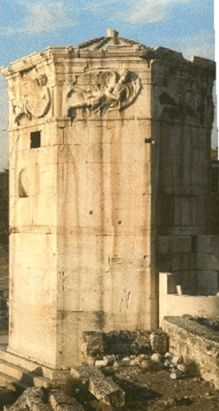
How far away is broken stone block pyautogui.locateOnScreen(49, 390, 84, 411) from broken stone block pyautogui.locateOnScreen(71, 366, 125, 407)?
1.20 feet

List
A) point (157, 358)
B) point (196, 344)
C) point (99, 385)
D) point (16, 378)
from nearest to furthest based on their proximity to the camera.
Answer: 1. point (99, 385)
2. point (196, 344)
3. point (157, 358)
4. point (16, 378)

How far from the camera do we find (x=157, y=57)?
1458 centimetres

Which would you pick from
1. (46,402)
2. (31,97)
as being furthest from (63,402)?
(31,97)

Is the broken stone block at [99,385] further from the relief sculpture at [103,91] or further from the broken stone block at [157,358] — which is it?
the relief sculpture at [103,91]

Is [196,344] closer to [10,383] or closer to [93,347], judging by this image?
[93,347]

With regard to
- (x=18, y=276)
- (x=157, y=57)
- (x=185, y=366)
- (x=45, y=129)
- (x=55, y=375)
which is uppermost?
(x=157, y=57)

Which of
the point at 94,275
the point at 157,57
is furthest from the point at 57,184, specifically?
the point at 157,57

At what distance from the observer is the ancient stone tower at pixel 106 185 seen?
14.5 meters

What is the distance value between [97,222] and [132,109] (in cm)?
299

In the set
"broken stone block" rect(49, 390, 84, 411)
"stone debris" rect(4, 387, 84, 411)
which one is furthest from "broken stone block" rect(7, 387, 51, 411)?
"broken stone block" rect(49, 390, 84, 411)

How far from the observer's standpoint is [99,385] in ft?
30.2

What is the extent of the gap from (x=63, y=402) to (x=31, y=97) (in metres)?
9.13

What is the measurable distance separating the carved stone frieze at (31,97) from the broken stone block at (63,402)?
8.10 m

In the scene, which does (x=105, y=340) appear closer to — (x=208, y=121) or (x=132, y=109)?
(x=132, y=109)
